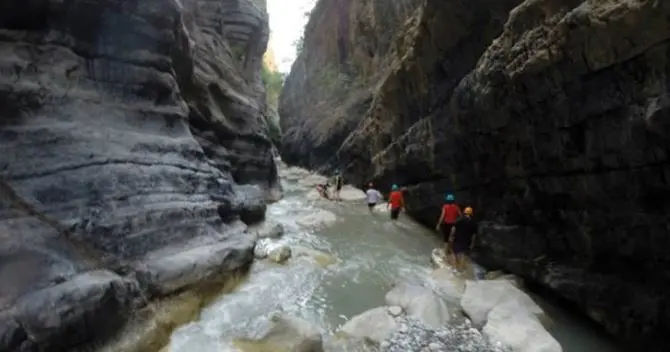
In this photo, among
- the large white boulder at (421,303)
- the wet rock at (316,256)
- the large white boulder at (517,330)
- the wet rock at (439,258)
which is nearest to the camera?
the large white boulder at (517,330)

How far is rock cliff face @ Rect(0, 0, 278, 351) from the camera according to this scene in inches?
179

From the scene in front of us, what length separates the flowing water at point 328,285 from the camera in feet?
19.0

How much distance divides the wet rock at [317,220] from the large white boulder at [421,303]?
660 cm

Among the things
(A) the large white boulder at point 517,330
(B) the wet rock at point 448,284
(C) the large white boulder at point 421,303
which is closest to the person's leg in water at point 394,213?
(B) the wet rock at point 448,284

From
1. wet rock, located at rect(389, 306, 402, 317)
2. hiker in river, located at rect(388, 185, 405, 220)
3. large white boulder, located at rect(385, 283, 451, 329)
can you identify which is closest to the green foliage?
hiker in river, located at rect(388, 185, 405, 220)

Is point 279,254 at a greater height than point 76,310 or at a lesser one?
lesser

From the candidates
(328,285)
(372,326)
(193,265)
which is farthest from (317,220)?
(372,326)

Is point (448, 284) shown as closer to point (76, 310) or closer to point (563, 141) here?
point (563, 141)

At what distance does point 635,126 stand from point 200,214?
268 inches

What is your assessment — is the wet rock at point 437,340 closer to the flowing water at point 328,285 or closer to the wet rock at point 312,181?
the flowing water at point 328,285

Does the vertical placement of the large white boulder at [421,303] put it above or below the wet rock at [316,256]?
above

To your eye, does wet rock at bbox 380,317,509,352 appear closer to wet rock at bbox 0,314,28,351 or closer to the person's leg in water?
wet rock at bbox 0,314,28,351

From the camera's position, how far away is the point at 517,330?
18.5 feet

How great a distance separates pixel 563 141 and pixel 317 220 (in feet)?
27.7
